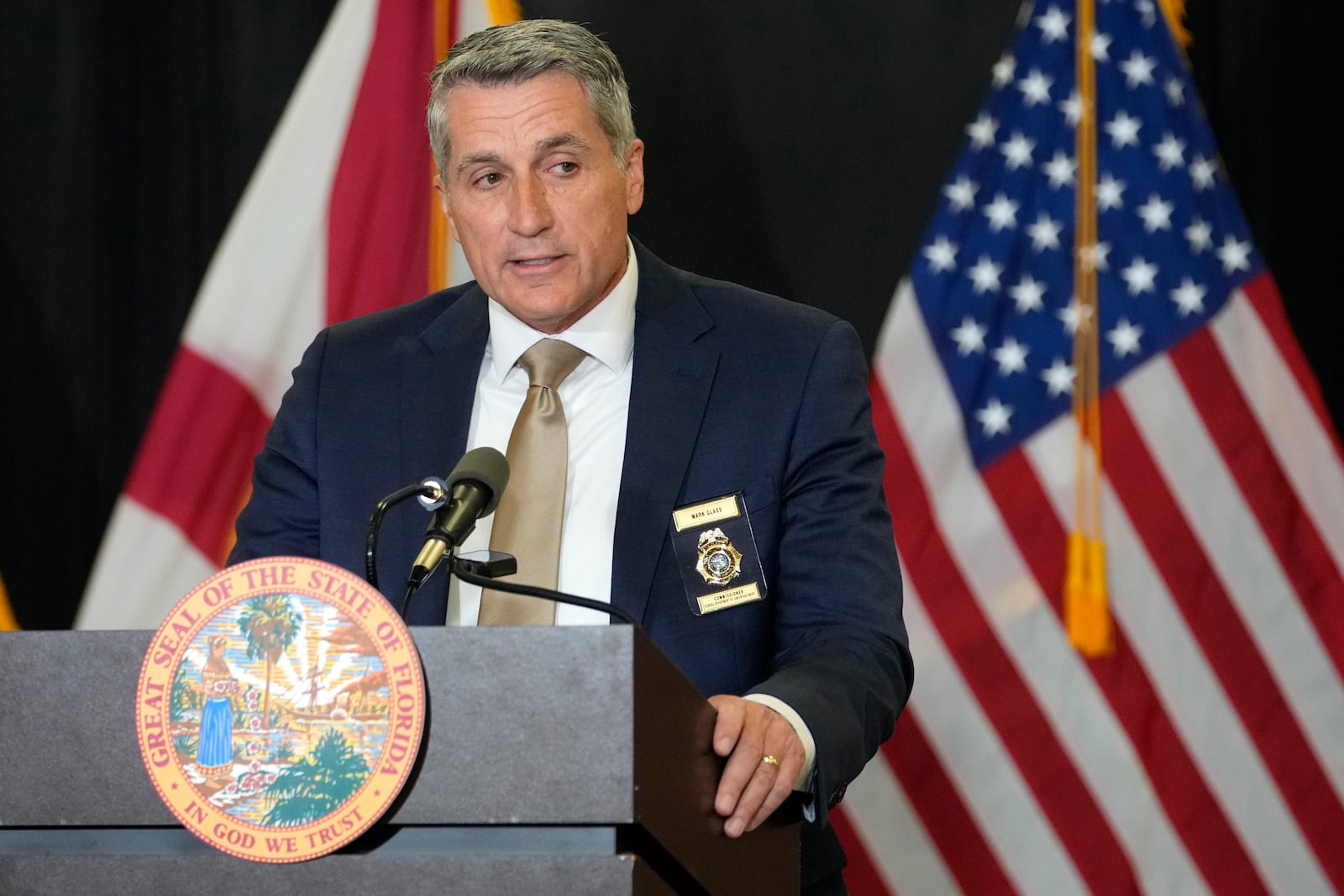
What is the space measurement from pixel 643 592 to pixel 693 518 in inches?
4.7

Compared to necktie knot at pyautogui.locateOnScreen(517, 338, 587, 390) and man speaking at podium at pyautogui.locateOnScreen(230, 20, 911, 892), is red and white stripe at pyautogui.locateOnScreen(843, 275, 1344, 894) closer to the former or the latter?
man speaking at podium at pyautogui.locateOnScreen(230, 20, 911, 892)

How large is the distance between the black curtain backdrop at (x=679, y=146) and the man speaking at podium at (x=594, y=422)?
48.9 inches

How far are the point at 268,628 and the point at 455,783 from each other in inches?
6.9

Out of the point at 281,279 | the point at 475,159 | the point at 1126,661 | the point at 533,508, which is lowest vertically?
the point at 1126,661

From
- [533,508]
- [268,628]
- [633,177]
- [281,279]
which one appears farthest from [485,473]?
[281,279]

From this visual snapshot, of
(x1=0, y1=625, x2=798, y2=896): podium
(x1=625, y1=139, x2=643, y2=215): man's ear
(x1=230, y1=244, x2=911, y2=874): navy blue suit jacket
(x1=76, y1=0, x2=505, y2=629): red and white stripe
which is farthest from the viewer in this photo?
(x1=76, y1=0, x2=505, y2=629): red and white stripe

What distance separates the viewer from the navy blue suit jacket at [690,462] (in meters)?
1.88

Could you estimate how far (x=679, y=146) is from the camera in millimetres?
3447

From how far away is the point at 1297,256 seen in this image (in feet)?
11.4

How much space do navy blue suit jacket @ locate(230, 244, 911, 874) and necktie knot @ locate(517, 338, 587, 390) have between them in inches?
3.2

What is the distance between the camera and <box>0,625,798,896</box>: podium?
3.61 ft

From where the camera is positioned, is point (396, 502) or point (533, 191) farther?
point (533, 191)

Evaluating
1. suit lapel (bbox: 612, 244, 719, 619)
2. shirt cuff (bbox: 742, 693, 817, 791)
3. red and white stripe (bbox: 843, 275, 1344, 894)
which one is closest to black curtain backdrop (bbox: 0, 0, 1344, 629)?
red and white stripe (bbox: 843, 275, 1344, 894)

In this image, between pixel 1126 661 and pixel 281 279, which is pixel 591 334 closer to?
pixel 281 279
